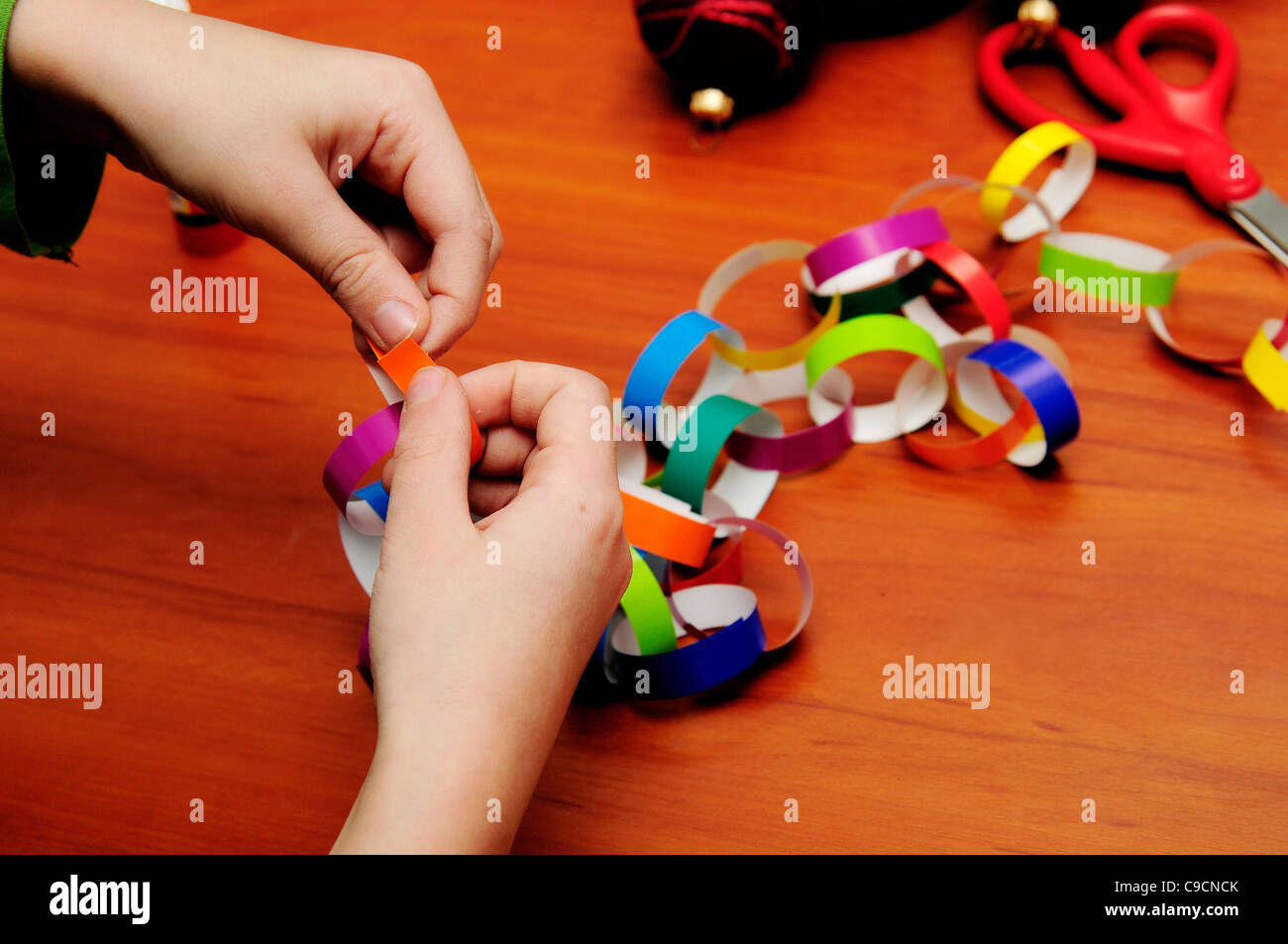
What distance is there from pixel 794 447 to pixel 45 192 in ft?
1.68

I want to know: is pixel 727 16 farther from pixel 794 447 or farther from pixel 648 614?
pixel 648 614

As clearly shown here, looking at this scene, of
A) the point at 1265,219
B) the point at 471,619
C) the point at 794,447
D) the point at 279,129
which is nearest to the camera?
the point at 471,619

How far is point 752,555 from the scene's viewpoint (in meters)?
Result: 0.68

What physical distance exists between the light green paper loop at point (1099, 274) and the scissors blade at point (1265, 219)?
0.09 metres

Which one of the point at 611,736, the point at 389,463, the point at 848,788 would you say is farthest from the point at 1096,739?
the point at 389,463

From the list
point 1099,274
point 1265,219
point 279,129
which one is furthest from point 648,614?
point 1265,219

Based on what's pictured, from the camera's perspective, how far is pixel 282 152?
59 cm

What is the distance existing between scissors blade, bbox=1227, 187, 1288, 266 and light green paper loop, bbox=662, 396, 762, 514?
1.44 ft

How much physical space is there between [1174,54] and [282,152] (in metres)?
0.79

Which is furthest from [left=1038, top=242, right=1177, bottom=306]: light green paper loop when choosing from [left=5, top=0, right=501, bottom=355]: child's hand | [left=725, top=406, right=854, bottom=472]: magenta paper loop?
[left=5, top=0, right=501, bottom=355]: child's hand

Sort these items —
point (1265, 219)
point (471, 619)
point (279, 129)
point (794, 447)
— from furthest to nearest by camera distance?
1. point (1265, 219)
2. point (794, 447)
3. point (279, 129)
4. point (471, 619)
